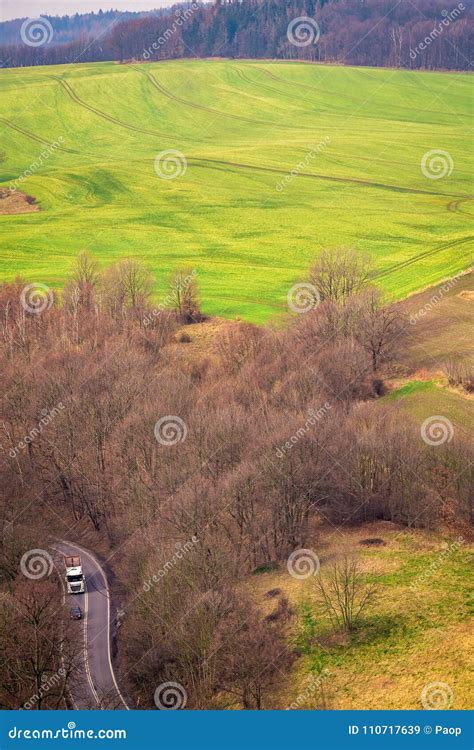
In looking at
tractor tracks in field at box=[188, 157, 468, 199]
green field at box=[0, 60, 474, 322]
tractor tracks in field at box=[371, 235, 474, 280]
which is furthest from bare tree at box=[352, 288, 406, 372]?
tractor tracks in field at box=[188, 157, 468, 199]

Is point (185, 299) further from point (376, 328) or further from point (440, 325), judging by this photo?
point (440, 325)

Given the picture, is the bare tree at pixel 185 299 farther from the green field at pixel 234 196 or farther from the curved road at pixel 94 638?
the curved road at pixel 94 638

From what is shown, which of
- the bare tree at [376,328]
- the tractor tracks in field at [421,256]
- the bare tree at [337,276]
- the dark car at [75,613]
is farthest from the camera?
the tractor tracks in field at [421,256]

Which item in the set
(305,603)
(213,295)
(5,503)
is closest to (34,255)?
(213,295)

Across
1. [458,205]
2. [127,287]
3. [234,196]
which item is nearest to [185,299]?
[127,287]

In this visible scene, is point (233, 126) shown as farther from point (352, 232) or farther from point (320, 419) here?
point (320, 419)

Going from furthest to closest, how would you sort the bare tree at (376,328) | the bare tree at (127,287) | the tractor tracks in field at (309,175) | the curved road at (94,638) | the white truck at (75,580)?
the tractor tracks in field at (309,175) → the bare tree at (127,287) → the bare tree at (376,328) → the white truck at (75,580) → the curved road at (94,638)

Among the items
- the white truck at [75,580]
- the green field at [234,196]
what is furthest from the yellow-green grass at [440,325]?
the white truck at [75,580]
